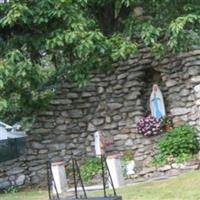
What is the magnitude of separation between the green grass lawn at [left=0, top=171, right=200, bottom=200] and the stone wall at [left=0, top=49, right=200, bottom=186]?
92.2 inches

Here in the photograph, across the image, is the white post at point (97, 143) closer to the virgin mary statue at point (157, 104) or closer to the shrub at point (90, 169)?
the shrub at point (90, 169)

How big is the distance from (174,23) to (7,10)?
3.08 m

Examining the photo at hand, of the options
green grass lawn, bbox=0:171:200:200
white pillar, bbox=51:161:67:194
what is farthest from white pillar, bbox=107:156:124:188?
white pillar, bbox=51:161:67:194

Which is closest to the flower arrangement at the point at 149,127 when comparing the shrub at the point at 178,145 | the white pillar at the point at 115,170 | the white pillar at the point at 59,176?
the shrub at the point at 178,145

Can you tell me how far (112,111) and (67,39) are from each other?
8.65 ft

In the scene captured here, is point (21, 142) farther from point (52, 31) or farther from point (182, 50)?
point (182, 50)

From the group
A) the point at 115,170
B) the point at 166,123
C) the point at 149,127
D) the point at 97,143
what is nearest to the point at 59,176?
the point at 115,170

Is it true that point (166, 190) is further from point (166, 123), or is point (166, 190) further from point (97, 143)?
point (97, 143)

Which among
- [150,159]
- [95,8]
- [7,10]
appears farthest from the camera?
[95,8]

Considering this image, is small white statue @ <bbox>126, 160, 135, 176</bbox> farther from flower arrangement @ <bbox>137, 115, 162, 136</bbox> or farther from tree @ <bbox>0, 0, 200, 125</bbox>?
tree @ <bbox>0, 0, 200, 125</bbox>

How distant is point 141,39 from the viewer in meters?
11.4

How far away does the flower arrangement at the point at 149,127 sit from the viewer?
11.4 metres

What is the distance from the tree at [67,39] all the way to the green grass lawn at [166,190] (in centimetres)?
228

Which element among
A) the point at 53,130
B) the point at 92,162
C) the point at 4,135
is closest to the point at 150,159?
the point at 92,162
